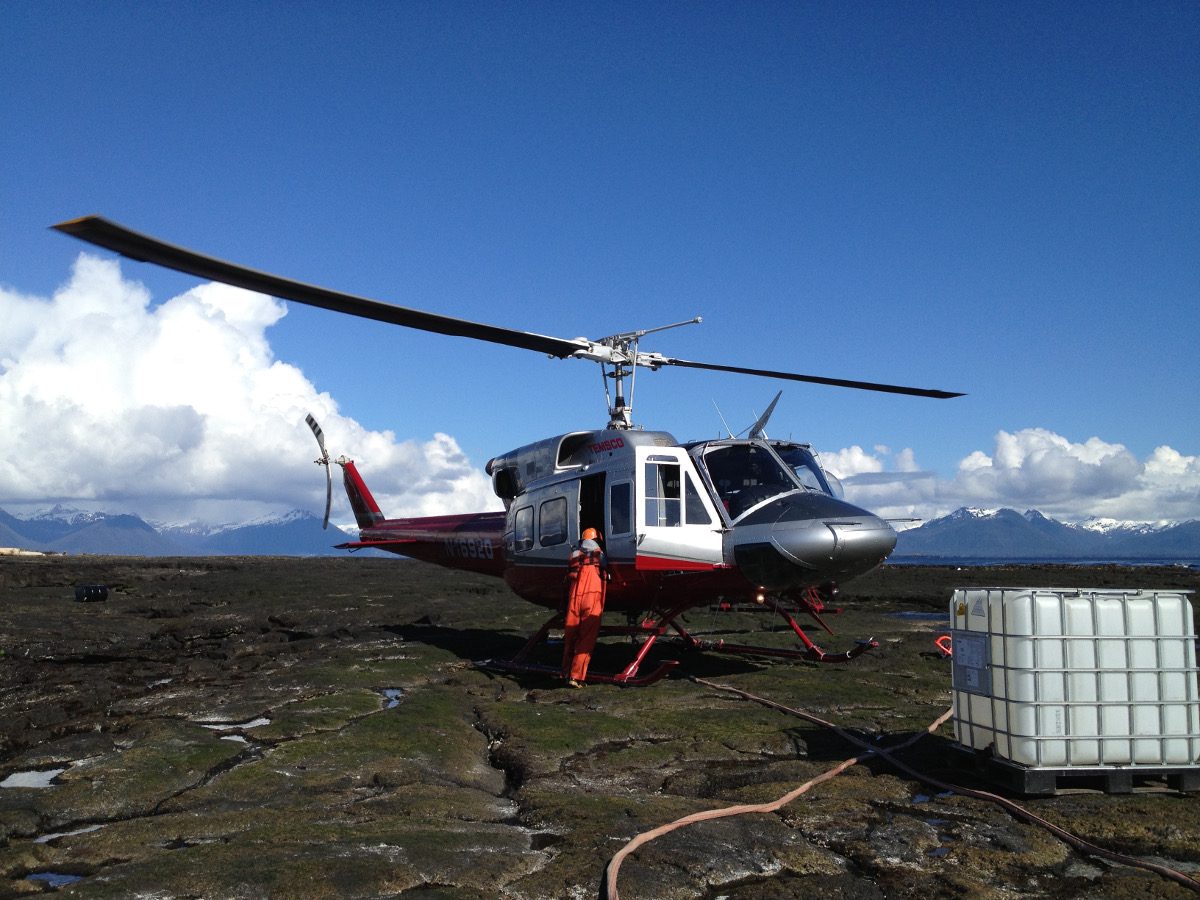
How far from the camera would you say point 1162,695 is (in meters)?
5.98

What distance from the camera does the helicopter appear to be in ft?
31.3

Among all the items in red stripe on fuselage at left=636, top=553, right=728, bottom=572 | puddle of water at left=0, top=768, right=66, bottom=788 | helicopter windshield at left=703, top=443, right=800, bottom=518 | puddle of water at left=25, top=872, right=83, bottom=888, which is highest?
helicopter windshield at left=703, top=443, right=800, bottom=518

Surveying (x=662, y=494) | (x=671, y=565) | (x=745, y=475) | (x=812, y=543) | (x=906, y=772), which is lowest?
(x=906, y=772)

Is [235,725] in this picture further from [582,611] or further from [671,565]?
[671,565]

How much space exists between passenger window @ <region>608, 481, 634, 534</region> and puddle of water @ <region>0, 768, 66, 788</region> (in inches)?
242

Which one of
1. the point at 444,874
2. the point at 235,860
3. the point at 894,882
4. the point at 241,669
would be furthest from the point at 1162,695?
the point at 241,669

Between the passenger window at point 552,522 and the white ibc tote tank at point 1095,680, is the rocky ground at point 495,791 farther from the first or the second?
the passenger window at point 552,522

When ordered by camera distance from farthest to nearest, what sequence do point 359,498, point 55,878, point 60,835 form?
point 359,498 < point 60,835 < point 55,878

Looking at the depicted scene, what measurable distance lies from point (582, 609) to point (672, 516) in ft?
5.12

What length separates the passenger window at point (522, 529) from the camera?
12742mm

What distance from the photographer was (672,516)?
10516 millimetres

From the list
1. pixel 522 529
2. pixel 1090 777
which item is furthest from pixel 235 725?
pixel 1090 777

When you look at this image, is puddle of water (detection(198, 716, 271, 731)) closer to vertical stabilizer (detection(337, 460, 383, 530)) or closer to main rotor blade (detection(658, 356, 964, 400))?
main rotor blade (detection(658, 356, 964, 400))

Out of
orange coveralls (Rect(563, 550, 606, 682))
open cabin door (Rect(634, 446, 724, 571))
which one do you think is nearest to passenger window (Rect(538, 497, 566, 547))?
orange coveralls (Rect(563, 550, 606, 682))
